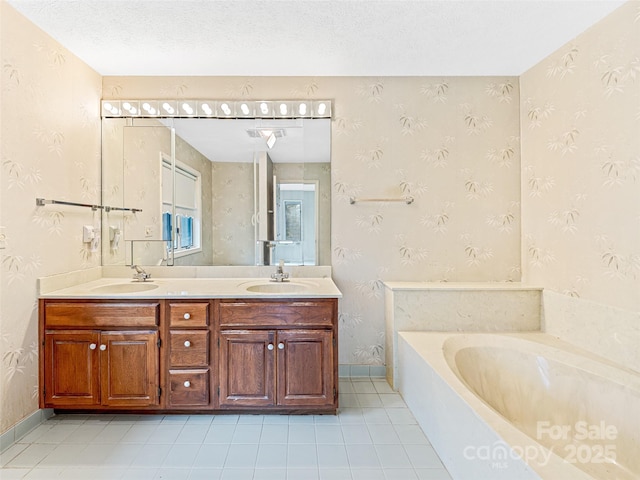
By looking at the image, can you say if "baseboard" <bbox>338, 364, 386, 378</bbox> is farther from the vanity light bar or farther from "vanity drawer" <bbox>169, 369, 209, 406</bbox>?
the vanity light bar

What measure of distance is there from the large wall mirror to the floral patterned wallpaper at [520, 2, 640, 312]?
1505 millimetres

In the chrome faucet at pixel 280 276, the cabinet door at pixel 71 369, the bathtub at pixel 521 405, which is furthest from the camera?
the chrome faucet at pixel 280 276

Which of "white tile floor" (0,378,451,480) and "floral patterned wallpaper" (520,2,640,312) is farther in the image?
"floral patterned wallpaper" (520,2,640,312)

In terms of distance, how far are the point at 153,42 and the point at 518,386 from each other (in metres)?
3.01

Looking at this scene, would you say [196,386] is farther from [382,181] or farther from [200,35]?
[200,35]

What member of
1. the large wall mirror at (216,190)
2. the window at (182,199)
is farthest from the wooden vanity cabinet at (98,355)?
the window at (182,199)

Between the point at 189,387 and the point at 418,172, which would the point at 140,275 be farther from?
the point at 418,172

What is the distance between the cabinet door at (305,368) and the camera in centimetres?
216

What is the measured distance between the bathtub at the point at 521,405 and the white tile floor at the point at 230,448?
24cm

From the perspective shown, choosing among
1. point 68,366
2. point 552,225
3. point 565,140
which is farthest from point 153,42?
point 552,225

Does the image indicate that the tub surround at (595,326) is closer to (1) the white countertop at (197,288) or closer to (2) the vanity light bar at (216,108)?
(1) the white countertop at (197,288)

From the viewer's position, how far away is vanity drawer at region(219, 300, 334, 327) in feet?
7.14

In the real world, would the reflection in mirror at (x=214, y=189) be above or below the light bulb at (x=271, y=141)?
below

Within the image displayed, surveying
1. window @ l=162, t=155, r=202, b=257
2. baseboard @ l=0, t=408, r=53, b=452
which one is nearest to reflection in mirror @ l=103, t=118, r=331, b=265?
window @ l=162, t=155, r=202, b=257
